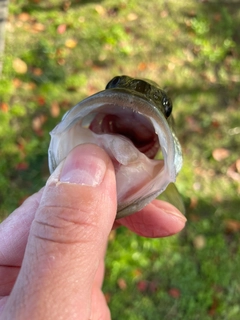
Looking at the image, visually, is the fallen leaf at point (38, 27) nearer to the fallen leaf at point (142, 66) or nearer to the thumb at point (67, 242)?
the fallen leaf at point (142, 66)

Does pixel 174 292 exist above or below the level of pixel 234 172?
below

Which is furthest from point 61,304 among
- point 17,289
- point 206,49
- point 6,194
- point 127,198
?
point 206,49

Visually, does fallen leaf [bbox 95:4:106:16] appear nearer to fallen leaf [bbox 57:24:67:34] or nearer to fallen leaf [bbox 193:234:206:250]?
fallen leaf [bbox 57:24:67:34]

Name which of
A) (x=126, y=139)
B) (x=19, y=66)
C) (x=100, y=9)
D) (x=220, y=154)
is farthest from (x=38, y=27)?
(x=126, y=139)

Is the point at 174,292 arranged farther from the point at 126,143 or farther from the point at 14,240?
the point at 126,143

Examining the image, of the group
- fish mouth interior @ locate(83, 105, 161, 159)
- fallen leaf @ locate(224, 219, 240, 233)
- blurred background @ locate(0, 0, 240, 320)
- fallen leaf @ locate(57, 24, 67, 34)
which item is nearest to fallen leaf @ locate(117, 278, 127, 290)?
blurred background @ locate(0, 0, 240, 320)

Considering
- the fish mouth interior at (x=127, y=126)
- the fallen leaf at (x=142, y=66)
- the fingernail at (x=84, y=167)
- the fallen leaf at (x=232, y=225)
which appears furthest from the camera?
the fallen leaf at (x=142, y=66)

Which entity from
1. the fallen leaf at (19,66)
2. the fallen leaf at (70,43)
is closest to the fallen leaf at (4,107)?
the fallen leaf at (19,66)
